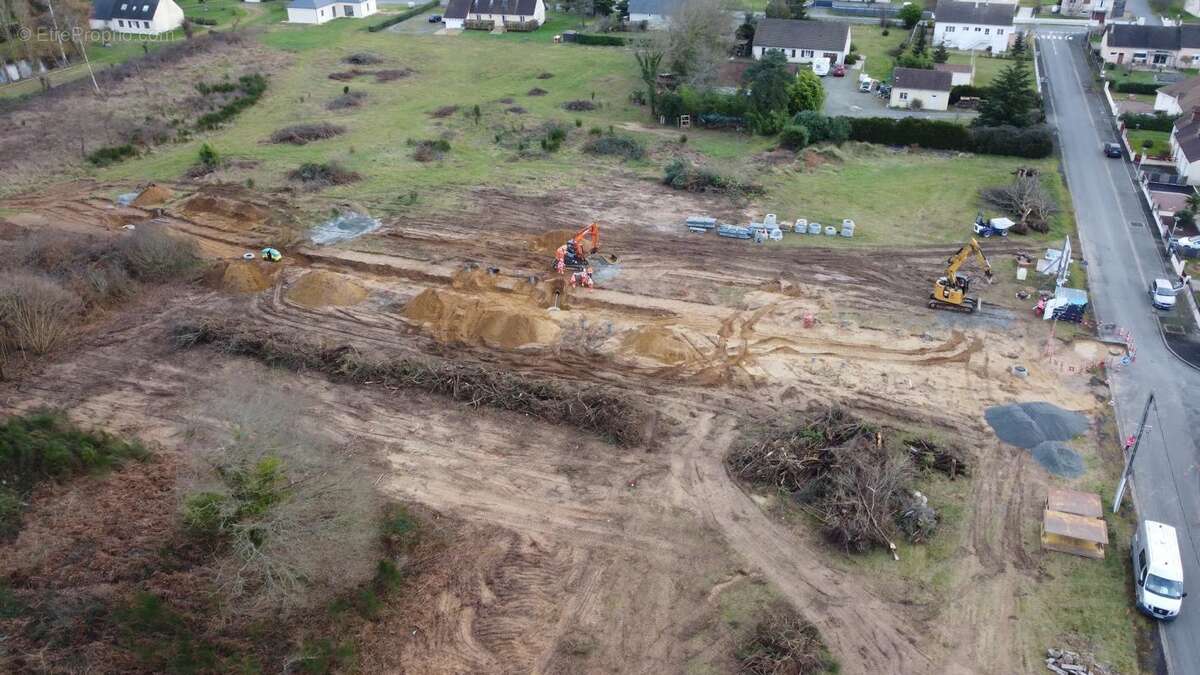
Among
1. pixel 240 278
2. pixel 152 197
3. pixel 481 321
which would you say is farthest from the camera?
pixel 152 197

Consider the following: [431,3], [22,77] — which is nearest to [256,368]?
[22,77]

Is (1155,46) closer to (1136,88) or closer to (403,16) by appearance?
(1136,88)

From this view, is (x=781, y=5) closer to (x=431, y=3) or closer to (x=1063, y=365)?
(x=431, y=3)

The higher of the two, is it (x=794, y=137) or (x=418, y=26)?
(x=418, y=26)

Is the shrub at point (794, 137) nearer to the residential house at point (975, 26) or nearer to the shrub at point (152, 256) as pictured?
the residential house at point (975, 26)

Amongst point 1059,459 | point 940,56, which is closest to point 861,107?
point 940,56

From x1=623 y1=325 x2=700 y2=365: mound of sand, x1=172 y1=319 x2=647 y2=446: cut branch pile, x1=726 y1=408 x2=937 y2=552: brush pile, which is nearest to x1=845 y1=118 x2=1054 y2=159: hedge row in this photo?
x1=623 y1=325 x2=700 y2=365: mound of sand

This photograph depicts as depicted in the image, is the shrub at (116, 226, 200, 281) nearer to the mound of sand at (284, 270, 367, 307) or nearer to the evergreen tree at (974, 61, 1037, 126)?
the mound of sand at (284, 270, 367, 307)
